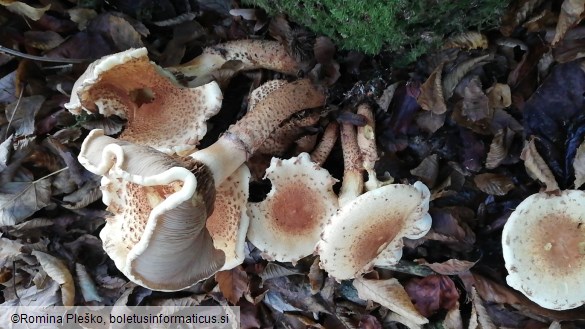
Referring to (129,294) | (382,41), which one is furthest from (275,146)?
(129,294)

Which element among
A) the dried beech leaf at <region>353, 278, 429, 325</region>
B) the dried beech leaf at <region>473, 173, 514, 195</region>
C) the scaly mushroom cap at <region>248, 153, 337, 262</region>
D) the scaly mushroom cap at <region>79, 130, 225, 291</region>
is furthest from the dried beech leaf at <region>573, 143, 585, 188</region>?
the scaly mushroom cap at <region>79, 130, 225, 291</region>

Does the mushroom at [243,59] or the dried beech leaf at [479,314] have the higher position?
the mushroom at [243,59]

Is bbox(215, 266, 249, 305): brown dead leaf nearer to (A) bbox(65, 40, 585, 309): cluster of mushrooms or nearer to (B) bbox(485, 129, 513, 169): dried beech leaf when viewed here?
(A) bbox(65, 40, 585, 309): cluster of mushrooms

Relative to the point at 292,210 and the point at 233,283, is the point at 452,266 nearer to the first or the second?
the point at 292,210

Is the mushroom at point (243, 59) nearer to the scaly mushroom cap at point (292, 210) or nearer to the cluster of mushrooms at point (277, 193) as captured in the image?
the cluster of mushrooms at point (277, 193)

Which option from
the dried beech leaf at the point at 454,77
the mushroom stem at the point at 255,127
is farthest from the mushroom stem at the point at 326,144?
the dried beech leaf at the point at 454,77

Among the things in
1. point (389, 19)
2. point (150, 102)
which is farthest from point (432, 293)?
point (150, 102)

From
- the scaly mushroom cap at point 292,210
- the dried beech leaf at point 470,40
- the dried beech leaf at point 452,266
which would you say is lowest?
the dried beech leaf at point 452,266
